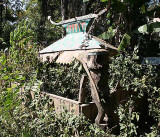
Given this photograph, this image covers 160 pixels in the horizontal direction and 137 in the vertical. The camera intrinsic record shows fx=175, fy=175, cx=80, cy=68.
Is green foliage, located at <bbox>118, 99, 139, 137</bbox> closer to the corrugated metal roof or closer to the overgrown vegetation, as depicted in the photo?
the overgrown vegetation

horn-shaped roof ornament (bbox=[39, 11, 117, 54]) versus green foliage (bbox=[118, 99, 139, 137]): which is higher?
horn-shaped roof ornament (bbox=[39, 11, 117, 54])

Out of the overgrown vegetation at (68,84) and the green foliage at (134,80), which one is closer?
the overgrown vegetation at (68,84)

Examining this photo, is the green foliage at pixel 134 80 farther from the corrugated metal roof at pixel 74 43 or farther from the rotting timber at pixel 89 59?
the corrugated metal roof at pixel 74 43

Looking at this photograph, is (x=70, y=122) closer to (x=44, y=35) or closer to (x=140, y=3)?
(x=140, y=3)

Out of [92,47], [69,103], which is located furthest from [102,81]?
[92,47]

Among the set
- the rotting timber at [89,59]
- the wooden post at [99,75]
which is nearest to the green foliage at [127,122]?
the rotting timber at [89,59]

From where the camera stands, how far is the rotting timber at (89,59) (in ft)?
7.29

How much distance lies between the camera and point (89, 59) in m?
2.25

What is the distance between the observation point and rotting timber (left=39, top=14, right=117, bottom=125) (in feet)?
7.29

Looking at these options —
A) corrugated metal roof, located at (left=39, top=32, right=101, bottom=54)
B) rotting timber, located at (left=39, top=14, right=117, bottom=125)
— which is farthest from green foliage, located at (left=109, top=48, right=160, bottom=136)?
corrugated metal roof, located at (left=39, top=32, right=101, bottom=54)

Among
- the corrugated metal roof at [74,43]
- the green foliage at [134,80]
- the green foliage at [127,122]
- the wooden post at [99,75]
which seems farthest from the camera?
the corrugated metal roof at [74,43]

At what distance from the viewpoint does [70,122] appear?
272cm

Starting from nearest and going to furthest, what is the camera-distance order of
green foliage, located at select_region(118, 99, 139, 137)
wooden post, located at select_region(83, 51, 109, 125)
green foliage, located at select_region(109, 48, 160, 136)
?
wooden post, located at select_region(83, 51, 109, 125) < green foliage, located at select_region(118, 99, 139, 137) < green foliage, located at select_region(109, 48, 160, 136)

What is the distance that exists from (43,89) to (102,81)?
2213 mm
